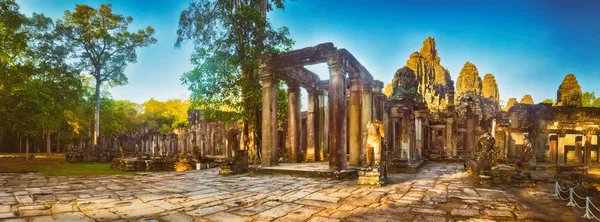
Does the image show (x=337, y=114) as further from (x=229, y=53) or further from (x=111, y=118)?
(x=111, y=118)

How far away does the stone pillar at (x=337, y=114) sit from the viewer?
1029cm

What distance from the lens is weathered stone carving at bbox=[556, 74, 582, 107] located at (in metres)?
26.2

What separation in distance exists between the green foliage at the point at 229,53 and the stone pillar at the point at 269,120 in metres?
2.31

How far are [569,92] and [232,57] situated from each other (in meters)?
29.8

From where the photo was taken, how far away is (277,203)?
6051 millimetres

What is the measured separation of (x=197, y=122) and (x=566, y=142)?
3191 centimetres

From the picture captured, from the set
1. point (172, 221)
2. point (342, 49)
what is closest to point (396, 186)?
point (342, 49)

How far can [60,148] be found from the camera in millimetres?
43812

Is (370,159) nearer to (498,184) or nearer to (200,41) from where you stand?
(498,184)

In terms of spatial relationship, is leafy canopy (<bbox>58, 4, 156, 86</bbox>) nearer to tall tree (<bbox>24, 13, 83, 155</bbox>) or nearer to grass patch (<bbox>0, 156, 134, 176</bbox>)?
tall tree (<bbox>24, 13, 83, 155</bbox>)

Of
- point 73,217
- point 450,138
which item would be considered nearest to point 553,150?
point 450,138

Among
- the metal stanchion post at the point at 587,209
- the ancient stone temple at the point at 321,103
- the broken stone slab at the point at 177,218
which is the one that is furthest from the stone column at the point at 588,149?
the broken stone slab at the point at 177,218

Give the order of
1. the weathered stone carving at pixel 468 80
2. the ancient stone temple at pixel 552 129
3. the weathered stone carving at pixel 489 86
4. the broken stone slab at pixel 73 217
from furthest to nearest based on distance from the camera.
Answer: the weathered stone carving at pixel 489 86
the weathered stone carving at pixel 468 80
the ancient stone temple at pixel 552 129
the broken stone slab at pixel 73 217

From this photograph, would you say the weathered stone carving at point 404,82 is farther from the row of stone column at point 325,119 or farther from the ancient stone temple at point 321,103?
the row of stone column at point 325,119
